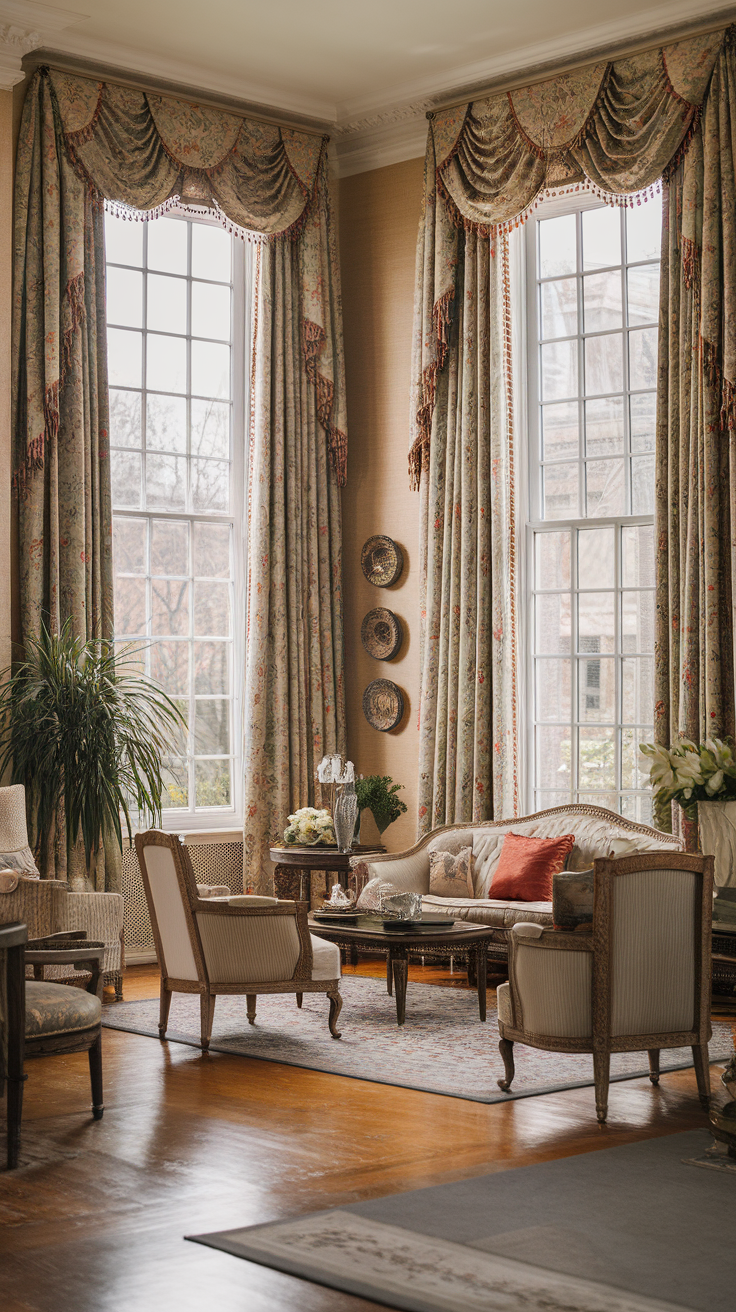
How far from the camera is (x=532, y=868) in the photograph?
7805 mm

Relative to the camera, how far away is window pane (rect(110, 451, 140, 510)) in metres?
8.87

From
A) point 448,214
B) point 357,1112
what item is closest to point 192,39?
point 448,214

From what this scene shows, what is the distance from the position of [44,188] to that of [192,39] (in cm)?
120

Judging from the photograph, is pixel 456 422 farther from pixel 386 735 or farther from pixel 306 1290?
pixel 306 1290

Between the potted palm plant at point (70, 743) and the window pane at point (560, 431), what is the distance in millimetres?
2807

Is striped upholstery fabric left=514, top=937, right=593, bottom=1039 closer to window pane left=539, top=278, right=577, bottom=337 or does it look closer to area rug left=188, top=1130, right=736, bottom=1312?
area rug left=188, top=1130, right=736, bottom=1312

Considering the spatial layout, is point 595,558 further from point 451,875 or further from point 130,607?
point 130,607

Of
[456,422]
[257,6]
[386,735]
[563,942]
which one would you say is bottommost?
[563,942]

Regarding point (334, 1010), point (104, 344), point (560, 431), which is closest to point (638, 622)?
point (560, 431)

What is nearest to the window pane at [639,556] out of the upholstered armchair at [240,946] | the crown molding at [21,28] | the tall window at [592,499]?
the tall window at [592,499]

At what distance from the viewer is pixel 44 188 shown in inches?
322

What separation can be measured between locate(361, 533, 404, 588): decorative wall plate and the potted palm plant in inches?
81.9

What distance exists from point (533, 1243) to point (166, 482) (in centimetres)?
611

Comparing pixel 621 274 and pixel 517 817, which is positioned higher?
pixel 621 274
